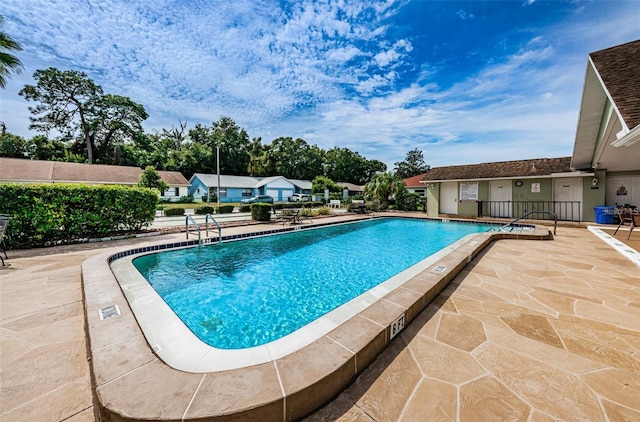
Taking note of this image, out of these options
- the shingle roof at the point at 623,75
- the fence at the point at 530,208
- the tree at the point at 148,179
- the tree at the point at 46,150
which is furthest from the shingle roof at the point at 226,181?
the shingle roof at the point at 623,75

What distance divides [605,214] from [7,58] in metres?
22.9

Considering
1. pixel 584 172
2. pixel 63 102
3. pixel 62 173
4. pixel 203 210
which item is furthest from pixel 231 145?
pixel 584 172

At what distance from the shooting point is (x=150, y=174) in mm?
21922

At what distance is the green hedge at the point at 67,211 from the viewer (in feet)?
20.5

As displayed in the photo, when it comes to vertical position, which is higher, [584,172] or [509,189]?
[584,172]

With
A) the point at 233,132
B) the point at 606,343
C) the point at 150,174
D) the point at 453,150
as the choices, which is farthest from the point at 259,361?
the point at 233,132

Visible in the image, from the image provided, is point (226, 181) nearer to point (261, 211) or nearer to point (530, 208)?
point (261, 211)

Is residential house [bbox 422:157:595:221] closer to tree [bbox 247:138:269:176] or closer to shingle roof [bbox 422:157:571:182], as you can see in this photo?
shingle roof [bbox 422:157:571:182]

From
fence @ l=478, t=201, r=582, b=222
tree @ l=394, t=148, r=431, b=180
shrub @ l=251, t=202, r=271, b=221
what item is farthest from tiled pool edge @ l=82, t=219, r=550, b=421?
tree @ l=394, t=148, r=431, b=180

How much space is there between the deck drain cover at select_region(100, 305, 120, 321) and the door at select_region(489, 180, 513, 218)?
686 inches

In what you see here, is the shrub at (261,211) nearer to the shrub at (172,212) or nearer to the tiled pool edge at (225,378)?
the shrub at (172,212)

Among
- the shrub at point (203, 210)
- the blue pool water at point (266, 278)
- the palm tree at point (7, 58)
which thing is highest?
the palm tree at point (7, 58)

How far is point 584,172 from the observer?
1109 centimetres

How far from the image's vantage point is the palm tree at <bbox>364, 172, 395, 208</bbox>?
19969 mm
